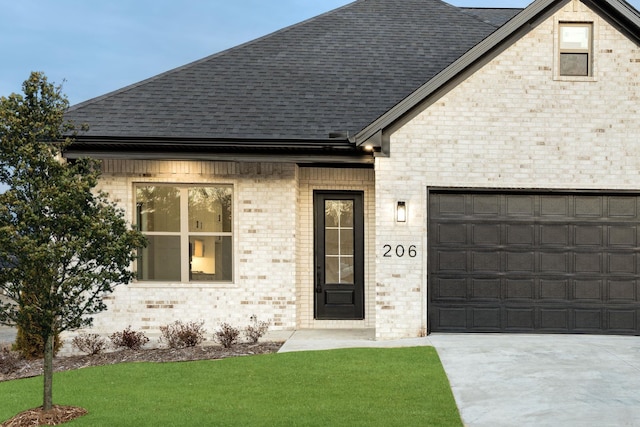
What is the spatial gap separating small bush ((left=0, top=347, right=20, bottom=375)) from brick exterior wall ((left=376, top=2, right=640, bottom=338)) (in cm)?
597

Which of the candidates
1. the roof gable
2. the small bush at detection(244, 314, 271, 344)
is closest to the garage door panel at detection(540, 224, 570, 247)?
the roof gable

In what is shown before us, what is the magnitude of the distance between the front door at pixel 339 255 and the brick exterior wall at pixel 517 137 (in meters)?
1.81

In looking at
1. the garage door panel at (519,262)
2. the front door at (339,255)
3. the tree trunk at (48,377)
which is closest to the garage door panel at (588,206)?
the garage door panel at (519,262)

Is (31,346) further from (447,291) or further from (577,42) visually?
(577,42)

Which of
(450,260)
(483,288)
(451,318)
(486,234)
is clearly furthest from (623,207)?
(451,318)

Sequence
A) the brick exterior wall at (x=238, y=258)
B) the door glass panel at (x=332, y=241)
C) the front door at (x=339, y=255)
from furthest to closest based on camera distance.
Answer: the door glass panel at (x=332, y=241), the front door at (x=339, y=255), the brick exterior wall at (x=238, y=258)

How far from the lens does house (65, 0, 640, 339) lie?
35.4 feet

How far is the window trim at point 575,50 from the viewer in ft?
35.4

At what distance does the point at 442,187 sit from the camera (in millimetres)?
10914

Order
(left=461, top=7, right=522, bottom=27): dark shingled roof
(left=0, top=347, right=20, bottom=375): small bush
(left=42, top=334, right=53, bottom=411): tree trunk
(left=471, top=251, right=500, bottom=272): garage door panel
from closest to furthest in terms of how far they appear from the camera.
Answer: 1. (left=42, top=334, right=53, bottom=411): tree trunk
2. (left=0, top=347, right=20, bottom=375): small bush
3. (left=471, top=251, right=500, bottom=272): garage door panel
4. (left=461, top=7, right=522, bottom=27): dark shingled roof

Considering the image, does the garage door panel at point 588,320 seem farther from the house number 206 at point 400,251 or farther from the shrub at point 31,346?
the shrub at point 31,346

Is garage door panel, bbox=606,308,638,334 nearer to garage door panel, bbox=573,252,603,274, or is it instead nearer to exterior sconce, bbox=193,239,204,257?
garage door panel, bbox=573,252,603,274

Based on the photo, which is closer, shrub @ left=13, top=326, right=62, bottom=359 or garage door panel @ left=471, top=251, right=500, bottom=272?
shrub @ left=13, top=326, right=62, bottom=359

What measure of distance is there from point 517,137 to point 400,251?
2.87 m
